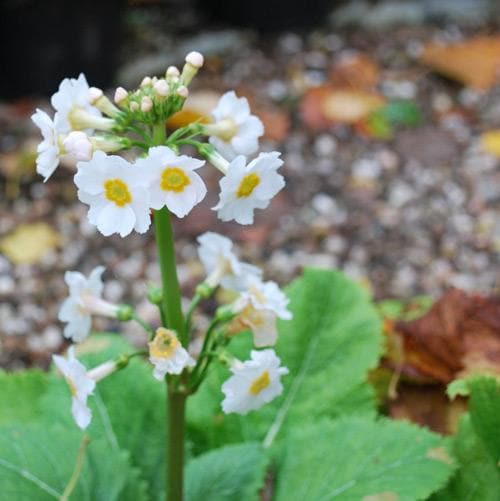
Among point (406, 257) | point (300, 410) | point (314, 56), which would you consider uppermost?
point (314, 56)

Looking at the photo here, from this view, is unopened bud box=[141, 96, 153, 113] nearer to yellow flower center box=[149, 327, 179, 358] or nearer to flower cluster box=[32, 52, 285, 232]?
flower cluster box=[32, 52, 285, 232]

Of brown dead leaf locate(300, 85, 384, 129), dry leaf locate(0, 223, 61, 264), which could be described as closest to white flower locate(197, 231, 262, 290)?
dry leaf locate(0, 223, 61, 264)

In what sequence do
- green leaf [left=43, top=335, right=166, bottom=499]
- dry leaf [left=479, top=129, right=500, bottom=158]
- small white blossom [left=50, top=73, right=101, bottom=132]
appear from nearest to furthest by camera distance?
small white blossom [left=50, top=73, right=101, bottom=132] < green leaf [left=43, top=335, right=166, bottom=499] < dry leaf [left=479, top=129, right=500, bottom=158]

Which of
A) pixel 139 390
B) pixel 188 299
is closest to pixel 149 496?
pixel 139 390

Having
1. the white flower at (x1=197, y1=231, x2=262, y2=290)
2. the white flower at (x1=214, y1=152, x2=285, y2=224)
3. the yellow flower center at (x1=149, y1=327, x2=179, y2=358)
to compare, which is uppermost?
the white flower at (x1=214, y1=152, x2=285, y2=224)

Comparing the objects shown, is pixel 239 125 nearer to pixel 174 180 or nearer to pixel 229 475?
pixel 174 180

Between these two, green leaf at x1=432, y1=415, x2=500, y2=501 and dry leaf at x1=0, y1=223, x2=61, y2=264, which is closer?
green leaf at x1=432, y1=415, x2=500, y2=501

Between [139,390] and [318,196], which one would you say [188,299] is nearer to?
[318,196]

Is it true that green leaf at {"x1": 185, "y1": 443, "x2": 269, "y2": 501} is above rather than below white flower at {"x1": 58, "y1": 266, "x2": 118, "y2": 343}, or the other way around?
below
